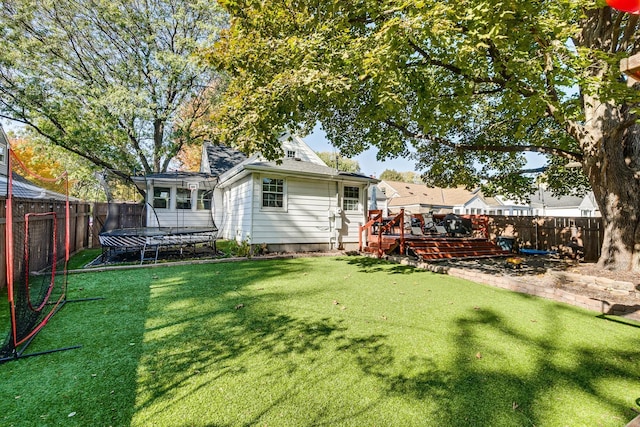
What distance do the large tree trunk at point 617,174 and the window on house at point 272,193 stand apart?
320 inches

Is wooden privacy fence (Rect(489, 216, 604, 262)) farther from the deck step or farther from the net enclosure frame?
the net enclosure frame

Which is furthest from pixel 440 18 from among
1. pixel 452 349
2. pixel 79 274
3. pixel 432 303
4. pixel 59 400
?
pixel 79 274

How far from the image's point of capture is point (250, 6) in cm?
611

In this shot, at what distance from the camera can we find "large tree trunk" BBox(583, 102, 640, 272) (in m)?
6.33

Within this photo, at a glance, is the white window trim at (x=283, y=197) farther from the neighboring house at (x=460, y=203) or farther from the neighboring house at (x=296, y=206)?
the neighboring house at (x=460, y=203)

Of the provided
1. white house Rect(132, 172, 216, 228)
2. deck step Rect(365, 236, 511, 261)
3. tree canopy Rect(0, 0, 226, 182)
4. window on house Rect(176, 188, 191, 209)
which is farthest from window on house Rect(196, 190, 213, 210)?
deck step Rect(365, 236, 511, 261)

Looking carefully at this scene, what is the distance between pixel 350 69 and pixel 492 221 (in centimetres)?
1021

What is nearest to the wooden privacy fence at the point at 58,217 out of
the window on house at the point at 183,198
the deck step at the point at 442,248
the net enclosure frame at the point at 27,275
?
the net enclosure frame at the point at 27,275

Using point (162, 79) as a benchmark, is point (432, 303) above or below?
below

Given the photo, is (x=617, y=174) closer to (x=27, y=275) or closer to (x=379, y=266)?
(x=379, y=266)

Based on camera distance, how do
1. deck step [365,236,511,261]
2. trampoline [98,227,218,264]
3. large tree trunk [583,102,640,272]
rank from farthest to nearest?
1. deck step [365,236,511,261]
2. trampoline [98,227,218,264]
3. large tree trunk [583,102,640,272]

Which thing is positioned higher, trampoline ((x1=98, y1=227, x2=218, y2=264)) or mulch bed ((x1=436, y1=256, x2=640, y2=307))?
trampoline ((x1=98, y1=227, x2=218, y2=264))

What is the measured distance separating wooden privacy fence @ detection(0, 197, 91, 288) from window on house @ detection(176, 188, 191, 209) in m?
3.29

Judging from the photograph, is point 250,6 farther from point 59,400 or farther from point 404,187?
point 404,187
